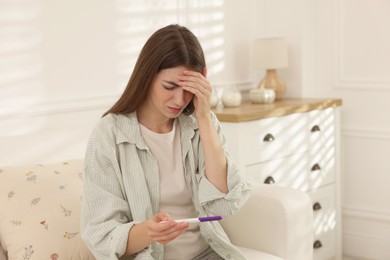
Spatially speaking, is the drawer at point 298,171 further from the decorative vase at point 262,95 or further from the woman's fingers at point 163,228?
the woman's fingers at point 163,228

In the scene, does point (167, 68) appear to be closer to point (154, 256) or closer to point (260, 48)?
point (154, 256)

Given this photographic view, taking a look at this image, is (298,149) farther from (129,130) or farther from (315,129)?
(129,130)

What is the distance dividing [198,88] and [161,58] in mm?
142

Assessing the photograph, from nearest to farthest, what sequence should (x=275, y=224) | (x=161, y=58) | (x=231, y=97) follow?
(x=161, y=58), (x=275, y=224), (x=231, y=97)

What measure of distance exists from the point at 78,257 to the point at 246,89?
2033 millimetres

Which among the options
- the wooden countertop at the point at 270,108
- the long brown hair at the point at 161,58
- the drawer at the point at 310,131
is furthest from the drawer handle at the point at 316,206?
the long brown hair at the point at 161,58

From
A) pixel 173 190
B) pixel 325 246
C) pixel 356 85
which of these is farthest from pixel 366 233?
pixel 173 190

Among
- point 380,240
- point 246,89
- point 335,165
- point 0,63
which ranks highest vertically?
point 0,63

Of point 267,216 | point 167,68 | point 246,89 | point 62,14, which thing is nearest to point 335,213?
point 246,89

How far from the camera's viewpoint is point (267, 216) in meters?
2.52

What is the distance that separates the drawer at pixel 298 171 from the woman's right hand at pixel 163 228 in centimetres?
144

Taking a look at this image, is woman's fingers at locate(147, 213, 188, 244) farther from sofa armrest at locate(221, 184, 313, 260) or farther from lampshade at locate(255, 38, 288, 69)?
lampshade at locate(255, 38, 288, 69)

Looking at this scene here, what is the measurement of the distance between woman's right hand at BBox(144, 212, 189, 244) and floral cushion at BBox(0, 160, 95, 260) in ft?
1.55

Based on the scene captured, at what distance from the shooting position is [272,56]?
3863 millimetres
